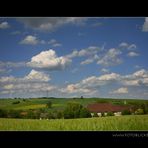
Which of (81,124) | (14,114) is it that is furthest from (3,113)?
(81,124)

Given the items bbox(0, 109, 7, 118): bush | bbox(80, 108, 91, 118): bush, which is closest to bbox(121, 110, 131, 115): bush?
bbox(80, 108, 91, 118): bush

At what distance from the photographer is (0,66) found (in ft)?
24.6

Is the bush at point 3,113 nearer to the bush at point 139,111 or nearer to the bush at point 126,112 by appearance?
the bush at point 126,112

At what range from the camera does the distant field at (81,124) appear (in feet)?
24.4

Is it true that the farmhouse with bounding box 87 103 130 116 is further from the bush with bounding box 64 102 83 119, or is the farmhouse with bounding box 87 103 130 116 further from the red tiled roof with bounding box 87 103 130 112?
the bush with bounding box 64 102 83 119

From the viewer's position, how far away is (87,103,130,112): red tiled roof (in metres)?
7.50

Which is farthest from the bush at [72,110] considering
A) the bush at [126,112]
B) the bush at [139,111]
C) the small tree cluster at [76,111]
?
the bush at [139,111]

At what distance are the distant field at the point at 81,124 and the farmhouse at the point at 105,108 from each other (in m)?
0.09

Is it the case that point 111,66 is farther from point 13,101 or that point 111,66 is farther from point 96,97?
point 13,101

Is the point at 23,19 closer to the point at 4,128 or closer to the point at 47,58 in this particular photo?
the point at 47,58
